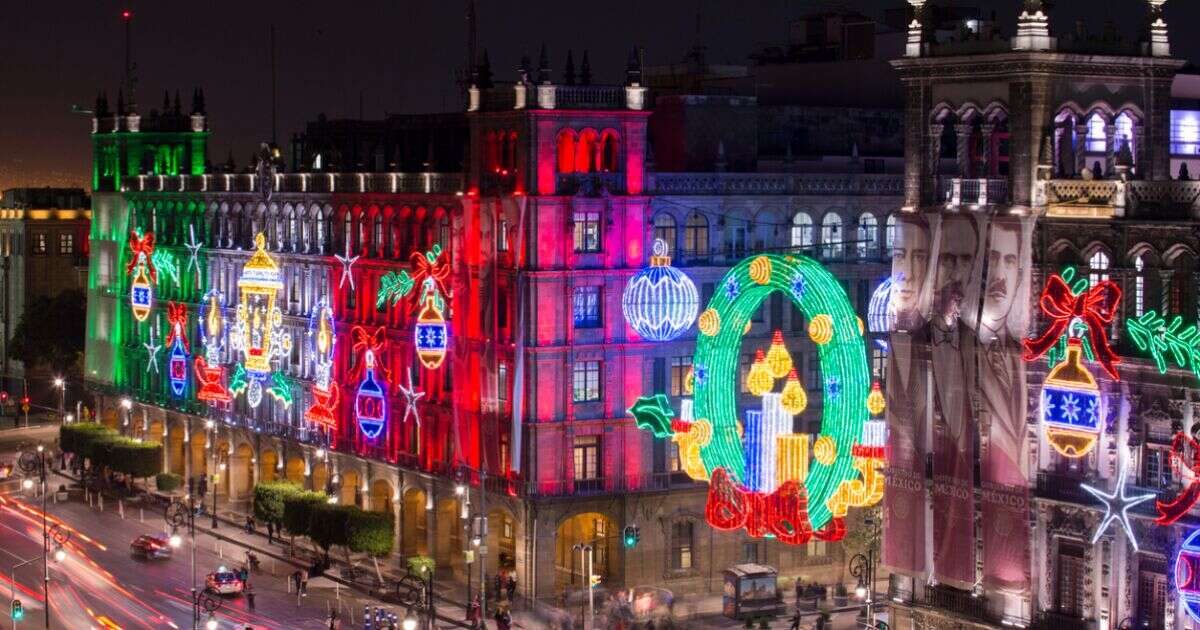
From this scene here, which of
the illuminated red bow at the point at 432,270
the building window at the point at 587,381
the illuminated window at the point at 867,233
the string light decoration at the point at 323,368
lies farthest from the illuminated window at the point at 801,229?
the string light decoration at the point at 323,368

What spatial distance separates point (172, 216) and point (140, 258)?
12.7 feet

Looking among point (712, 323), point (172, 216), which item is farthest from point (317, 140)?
point (712, 323)

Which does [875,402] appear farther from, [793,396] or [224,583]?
[224,583]

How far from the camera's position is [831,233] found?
395 feet

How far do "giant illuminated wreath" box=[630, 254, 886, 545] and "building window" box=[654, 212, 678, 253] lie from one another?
399 inches

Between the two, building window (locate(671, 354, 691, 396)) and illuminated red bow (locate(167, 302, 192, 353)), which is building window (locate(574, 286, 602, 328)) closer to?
building window (locate(671, 354, 691, 396))

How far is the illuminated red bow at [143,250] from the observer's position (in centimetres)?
15825

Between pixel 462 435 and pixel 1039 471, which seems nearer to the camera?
pixel 1039 471

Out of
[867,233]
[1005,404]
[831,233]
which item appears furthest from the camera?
[867,233]

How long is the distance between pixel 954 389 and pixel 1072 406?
18.3ft

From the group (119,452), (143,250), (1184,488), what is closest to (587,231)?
(1184,488)

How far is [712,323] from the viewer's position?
105250 mm

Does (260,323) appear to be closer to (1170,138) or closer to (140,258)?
(140,258)

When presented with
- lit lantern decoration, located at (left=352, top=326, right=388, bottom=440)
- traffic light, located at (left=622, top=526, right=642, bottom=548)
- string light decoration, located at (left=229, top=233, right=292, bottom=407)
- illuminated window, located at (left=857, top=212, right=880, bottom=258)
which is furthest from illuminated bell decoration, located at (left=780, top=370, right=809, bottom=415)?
string light decoration, located at (left=229, top=233, right=292, bottom=407)
